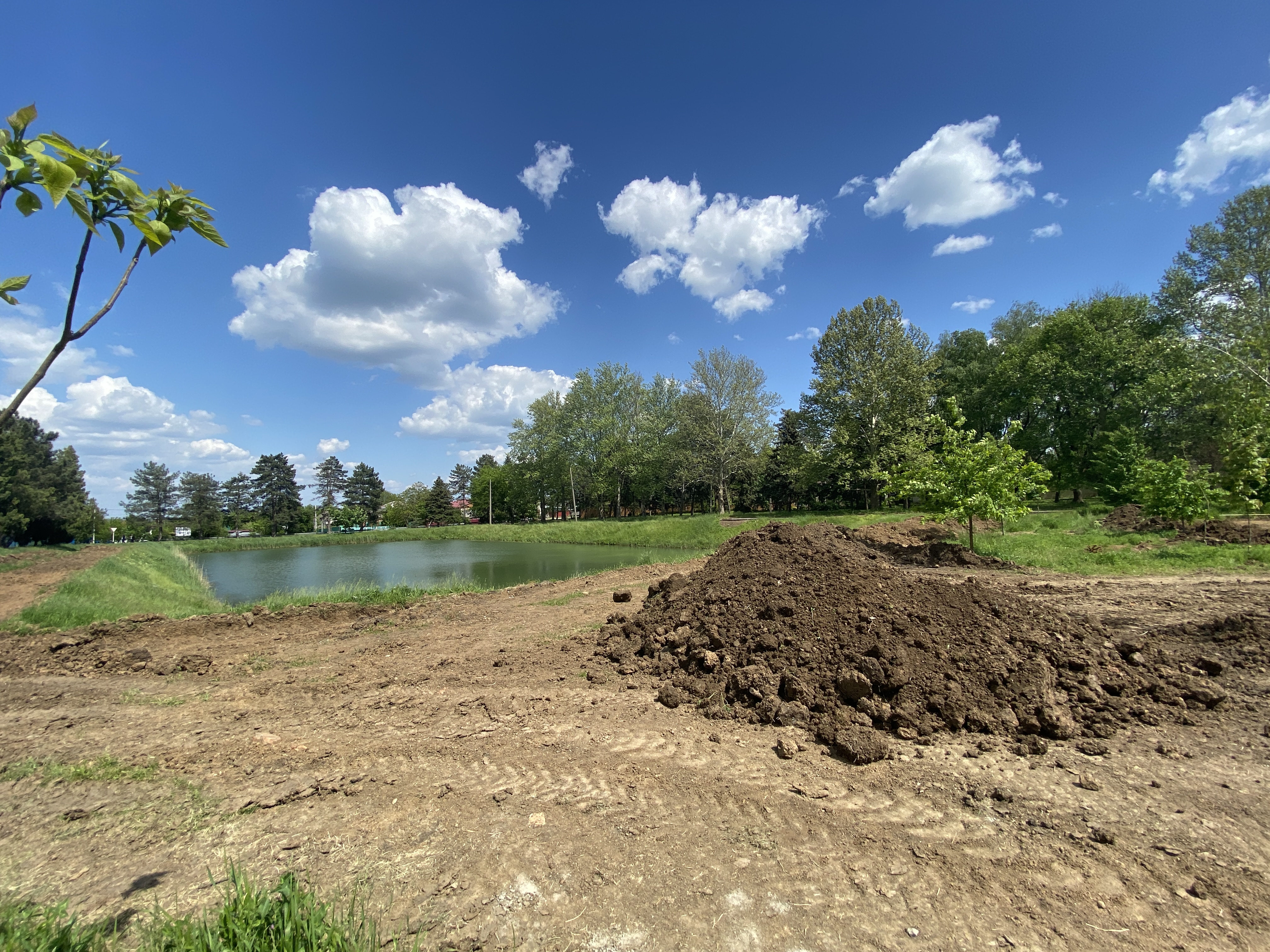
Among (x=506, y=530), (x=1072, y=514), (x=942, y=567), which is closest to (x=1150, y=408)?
(x=1072, y=514)

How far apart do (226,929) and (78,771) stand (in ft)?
11.1

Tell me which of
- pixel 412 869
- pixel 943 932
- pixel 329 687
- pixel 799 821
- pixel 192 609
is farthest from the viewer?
pixel 192 609

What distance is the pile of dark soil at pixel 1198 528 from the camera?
13.5m

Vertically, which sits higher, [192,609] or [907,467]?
[907,467]

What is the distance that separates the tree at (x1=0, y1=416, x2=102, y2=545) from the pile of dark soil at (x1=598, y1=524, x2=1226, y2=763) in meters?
44.1

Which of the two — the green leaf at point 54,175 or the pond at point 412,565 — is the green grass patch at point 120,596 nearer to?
the pond at point 412,565

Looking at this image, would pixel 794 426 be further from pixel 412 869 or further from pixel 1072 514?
pixel 412 869

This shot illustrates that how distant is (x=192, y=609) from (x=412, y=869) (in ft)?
45.3

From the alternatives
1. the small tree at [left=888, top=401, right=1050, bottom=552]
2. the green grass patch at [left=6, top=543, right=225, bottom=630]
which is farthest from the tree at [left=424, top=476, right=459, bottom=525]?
the small tree at [left=888, top=401, right=1050, bottom=552]

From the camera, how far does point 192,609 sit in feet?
41.2

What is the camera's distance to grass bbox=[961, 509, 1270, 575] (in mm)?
10961

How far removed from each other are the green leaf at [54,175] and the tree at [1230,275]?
35.1m

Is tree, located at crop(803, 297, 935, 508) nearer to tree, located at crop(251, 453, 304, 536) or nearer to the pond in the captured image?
the pond

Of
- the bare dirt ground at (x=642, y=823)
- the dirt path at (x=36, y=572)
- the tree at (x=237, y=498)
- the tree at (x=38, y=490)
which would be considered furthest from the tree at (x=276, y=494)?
the bare dirt ground at (x=642, y=823)
